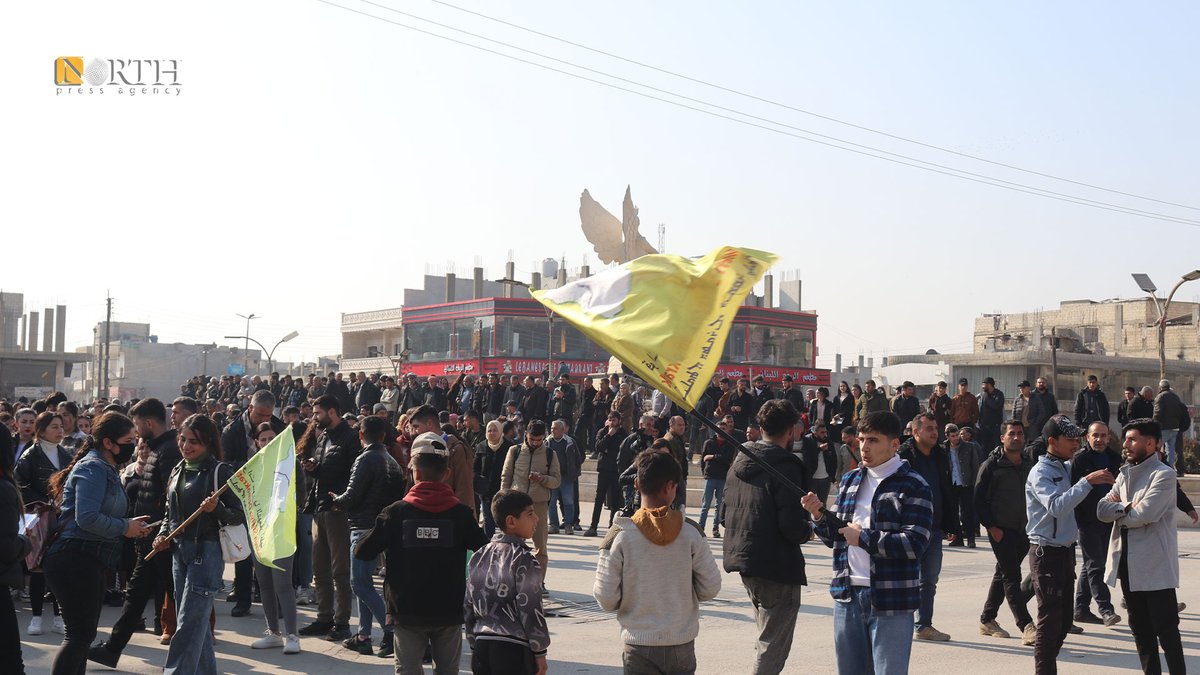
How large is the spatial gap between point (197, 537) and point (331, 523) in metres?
2.53

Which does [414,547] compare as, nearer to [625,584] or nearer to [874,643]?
[625,584]

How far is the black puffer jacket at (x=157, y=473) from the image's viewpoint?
853 centimetres

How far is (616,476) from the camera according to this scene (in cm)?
1744

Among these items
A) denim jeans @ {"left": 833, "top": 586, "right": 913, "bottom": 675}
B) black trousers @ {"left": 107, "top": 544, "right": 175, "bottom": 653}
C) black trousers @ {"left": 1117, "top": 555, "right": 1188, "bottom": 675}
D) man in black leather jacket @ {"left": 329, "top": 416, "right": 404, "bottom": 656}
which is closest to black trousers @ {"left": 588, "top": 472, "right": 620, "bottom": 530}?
man in black leather jacket @ {"left": 329, "top": 416, "right": 404, "bottom": 656}

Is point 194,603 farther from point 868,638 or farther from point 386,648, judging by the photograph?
point 868,638

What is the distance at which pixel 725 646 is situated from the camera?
30.4 ft

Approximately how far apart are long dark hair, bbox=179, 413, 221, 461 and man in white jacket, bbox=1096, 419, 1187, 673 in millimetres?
5540

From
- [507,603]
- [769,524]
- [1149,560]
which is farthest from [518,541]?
[1149,560]

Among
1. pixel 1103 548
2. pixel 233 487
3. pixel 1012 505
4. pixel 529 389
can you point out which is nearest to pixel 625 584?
pixel 233 487

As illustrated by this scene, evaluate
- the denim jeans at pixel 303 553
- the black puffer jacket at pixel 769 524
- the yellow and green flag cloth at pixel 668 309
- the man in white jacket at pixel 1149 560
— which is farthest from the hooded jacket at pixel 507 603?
the denim jeans at pixel 303 553

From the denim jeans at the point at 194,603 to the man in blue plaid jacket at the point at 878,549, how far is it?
3.62 m

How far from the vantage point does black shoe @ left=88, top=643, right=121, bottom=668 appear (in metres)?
8.19

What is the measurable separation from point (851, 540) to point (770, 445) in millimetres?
1168

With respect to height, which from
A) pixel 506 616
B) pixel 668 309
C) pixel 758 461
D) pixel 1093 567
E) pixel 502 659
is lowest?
pixel 1093 567
